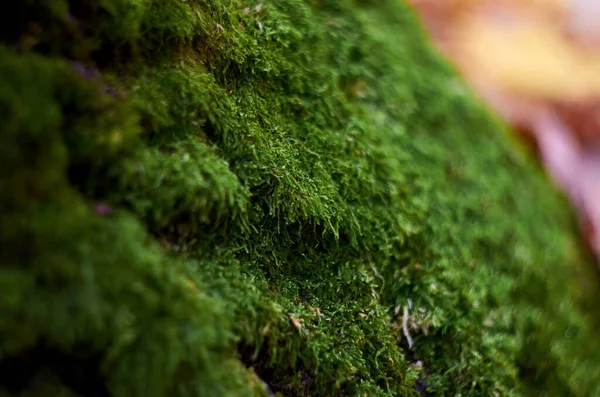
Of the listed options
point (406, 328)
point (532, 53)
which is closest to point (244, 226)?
point (406, 328)

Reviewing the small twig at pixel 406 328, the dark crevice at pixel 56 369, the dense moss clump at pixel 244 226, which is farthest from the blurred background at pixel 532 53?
the dark crevice at pixel 56 369

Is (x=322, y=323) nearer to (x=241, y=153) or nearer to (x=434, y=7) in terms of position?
(x=241, y=153)

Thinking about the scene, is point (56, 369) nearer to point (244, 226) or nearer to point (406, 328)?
point (244, 226)

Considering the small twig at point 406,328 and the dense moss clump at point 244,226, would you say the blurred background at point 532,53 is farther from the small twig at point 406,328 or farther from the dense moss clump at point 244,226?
the small twig at point 406,328

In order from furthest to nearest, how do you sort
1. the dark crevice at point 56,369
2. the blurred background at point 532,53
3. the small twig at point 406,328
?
the blurred background at point 532,53
the small twig at point 406,328
the dark crevice at point 56,369

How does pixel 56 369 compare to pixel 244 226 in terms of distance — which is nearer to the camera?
pixel 56 369
